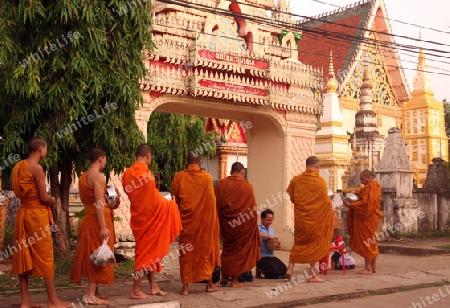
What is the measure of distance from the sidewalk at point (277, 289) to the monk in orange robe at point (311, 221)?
0.38 m

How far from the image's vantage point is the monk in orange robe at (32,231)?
5.70 meters

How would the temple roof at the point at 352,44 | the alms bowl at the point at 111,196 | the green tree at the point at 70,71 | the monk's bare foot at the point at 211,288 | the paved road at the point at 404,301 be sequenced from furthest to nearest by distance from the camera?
the temple roof at the point at 352,44
the green tree at the point at 70,71
the monk's bare foot at the point at 211,288
the paved road at the point at 404,301
the alms bowl at the point at 111,196

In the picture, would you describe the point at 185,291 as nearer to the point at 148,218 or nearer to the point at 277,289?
the point at 148,218

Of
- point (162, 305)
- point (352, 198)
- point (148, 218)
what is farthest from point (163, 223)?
point (352, 198)

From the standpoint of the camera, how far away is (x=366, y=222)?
30.1 feet

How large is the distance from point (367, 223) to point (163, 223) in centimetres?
401

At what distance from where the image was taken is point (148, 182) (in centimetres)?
Result: 649

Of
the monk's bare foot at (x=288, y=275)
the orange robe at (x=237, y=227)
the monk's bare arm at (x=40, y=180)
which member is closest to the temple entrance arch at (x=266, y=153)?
the monk's bare foot at (x=288, y=275)

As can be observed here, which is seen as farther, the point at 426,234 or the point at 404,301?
the point at 426,234

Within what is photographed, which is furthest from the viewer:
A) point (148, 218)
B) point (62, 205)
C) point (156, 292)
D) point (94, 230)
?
A: point (62, 205)

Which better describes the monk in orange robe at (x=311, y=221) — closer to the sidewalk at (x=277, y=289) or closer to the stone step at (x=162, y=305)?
the sidewalk at (x=277, y=289)

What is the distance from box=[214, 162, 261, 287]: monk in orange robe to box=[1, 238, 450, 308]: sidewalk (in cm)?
31

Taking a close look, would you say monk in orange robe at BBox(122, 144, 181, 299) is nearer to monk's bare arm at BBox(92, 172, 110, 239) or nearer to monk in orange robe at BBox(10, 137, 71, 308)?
monk's bare arm at BBox(92, 172, 110, 239)

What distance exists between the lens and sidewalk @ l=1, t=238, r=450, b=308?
252 inches
